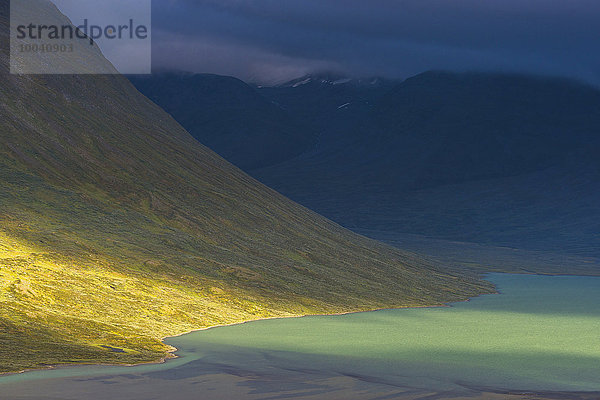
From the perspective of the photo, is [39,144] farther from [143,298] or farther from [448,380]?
[448,380]

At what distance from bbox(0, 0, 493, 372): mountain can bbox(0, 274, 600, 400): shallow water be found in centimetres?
581

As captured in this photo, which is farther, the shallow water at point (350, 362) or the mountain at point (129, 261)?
the mountain at point (129, 261)

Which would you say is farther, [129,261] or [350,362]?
[129,261]

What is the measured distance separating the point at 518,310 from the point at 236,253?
5168cm

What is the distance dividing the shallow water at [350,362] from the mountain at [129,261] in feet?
19.1

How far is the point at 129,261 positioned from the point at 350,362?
64061mm

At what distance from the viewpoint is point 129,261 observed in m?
128

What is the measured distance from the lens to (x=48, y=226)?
136 meters

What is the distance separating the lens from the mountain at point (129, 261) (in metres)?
85.6

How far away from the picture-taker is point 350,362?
7169cm

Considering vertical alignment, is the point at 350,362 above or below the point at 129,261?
below

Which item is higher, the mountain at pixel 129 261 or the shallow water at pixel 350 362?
the mountain at pixel 129 261

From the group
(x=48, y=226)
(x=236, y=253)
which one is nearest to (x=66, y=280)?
(x=48, y=226)

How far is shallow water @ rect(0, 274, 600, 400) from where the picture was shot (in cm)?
5684
